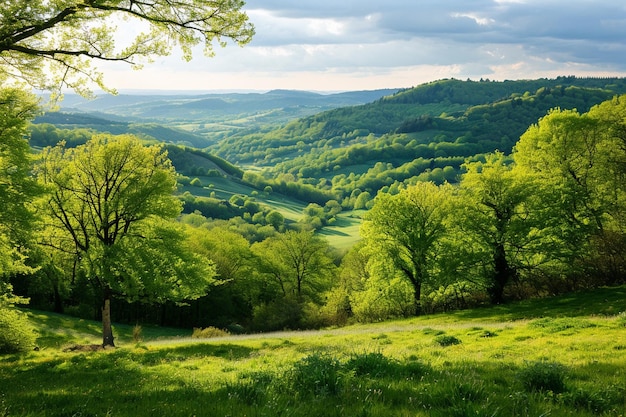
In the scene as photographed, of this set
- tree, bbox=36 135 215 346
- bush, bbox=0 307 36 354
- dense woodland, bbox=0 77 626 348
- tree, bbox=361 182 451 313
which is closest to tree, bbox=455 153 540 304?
dense woodland, bbox=0 77 626 348

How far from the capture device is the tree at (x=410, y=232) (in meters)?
47.4

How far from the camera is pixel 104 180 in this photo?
100ft

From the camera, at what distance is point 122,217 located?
3031 centimetres

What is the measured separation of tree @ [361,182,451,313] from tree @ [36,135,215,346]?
23664 mm

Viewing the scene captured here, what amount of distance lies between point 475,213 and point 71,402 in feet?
135

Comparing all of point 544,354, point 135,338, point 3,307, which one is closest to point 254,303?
point 135,338

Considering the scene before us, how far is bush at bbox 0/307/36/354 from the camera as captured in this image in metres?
24.1

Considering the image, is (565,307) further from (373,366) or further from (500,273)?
(373,366)

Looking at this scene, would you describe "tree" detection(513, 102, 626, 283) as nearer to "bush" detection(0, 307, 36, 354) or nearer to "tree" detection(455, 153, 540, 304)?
"tree" detection(455, 153, 540, 304)

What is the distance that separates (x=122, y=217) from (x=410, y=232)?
3142 cm

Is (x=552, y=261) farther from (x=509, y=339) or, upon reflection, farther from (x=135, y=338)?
(x=135, y=338)

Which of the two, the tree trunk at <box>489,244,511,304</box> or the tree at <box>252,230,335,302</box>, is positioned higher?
the tree trunk at <box>489,244,511,304</box>

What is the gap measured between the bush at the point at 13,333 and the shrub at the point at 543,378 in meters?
27.5

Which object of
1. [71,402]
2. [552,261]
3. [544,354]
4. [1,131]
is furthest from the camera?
[552,261]
